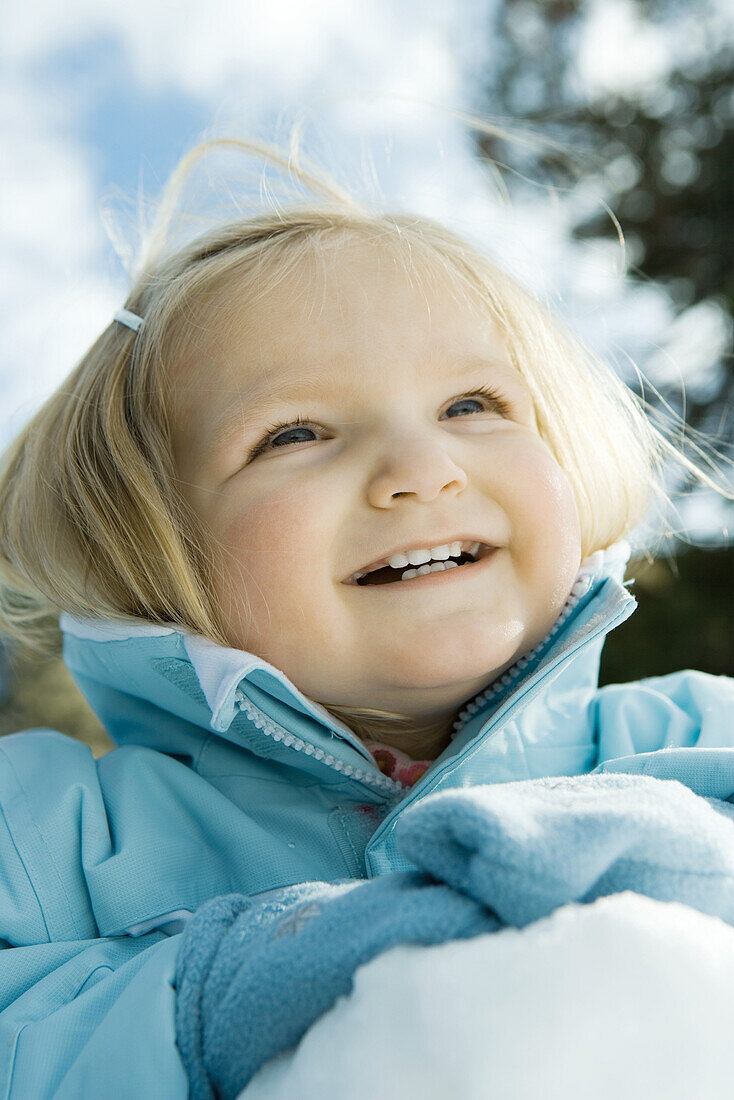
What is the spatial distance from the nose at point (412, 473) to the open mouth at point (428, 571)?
3.8 inches

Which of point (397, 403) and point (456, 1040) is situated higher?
point (397, 403)

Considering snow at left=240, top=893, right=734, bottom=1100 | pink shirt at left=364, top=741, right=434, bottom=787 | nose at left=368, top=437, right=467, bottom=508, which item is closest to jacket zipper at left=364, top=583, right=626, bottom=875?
pink shirt at left=364, top=741, right=434, bottom=787

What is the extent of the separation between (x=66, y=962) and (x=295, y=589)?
19.6 inches

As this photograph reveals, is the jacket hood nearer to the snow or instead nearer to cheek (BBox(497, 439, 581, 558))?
cheek (BBox(497, 439, 581, 558))

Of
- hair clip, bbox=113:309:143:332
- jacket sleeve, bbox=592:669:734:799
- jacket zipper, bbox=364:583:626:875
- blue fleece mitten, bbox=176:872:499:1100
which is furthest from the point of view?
hair clip, bbox=113:309:143:332

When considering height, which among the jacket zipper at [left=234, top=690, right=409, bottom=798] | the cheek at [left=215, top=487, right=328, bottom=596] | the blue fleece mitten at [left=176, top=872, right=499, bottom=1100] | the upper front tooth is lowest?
the blue fleece mitten at [left=176, top=872, right=499, bottom=1100]

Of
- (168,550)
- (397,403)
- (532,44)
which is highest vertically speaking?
(532,44)

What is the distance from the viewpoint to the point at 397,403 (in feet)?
4.56

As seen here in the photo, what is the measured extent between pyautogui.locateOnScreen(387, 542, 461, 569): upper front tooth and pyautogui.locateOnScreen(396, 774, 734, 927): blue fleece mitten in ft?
1.77

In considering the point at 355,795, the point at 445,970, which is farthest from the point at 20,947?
the point at 445,970

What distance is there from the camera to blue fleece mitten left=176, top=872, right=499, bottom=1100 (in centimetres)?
72

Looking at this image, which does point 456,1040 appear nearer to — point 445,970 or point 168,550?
point 445,970

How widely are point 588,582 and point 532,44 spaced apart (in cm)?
489

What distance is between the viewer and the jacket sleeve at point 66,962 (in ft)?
2.75
